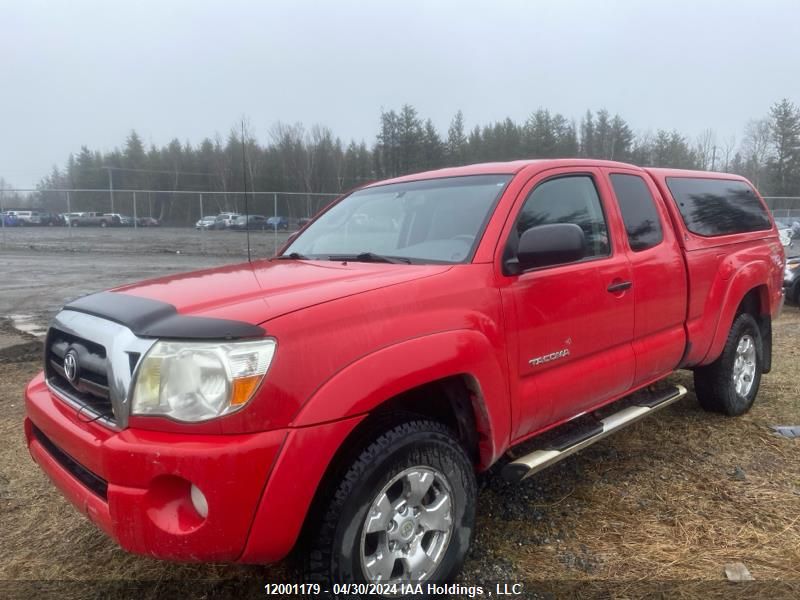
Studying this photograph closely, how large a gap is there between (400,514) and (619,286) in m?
1.77

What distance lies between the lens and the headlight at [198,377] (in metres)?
1.83

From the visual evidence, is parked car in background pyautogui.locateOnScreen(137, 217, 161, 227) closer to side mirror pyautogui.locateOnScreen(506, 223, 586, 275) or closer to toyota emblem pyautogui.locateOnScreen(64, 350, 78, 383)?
toyota emblem pyautogui.locateOnScreen(64, 350, 78, 383)

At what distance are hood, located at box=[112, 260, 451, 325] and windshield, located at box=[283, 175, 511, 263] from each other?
0.25m

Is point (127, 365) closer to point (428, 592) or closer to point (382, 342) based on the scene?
point (382, 342)

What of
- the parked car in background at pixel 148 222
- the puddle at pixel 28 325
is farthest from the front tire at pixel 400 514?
the parked car in background at pixel 148 222

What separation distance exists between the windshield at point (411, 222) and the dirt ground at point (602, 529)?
1.49 meters

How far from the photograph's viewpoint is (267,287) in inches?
91.9

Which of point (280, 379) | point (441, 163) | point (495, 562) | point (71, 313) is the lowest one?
point (495, 562)

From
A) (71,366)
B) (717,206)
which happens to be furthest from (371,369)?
(717,206)

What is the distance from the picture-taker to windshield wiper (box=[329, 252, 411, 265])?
274 cm

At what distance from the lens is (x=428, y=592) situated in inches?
89.7

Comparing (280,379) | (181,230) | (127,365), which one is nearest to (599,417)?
(280,379)

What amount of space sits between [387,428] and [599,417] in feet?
8.60

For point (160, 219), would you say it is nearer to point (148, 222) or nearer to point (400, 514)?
point (148, 222)
